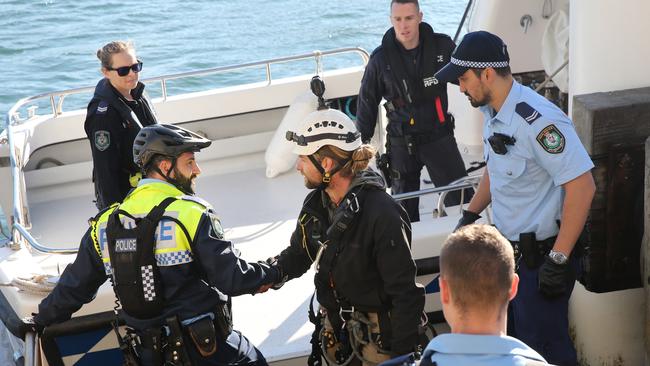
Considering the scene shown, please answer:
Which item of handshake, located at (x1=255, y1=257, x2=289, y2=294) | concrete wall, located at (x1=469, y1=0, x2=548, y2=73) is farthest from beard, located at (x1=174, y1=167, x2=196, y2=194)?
concrete wall, located at (x1=469, y1=0, x2=548, y2=73)

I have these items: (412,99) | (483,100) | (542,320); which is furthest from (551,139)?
(412,99)

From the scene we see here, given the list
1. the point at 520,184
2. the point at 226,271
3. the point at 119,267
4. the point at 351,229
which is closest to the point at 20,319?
the point at 119,267

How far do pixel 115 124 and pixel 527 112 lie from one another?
2.11m

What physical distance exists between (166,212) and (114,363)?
119 cm

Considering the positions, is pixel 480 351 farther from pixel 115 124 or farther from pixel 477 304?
pixel 115 124

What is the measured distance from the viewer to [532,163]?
10.7ft

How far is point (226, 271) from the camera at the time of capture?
304 centimetres

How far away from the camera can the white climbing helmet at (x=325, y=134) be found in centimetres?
304

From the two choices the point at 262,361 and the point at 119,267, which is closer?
the point at 119,267

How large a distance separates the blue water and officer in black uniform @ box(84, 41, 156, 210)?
960cm

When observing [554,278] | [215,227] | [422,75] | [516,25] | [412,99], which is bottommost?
[554,278]

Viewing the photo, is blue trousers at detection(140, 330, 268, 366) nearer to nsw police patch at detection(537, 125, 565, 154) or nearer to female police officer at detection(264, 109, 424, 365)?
female police officer at detection(264, 109, 424, 365)

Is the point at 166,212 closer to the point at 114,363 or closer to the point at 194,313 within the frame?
the point at 194,313

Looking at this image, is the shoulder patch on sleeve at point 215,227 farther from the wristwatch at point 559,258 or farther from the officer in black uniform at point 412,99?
the officer in black uniform at point 412,99
